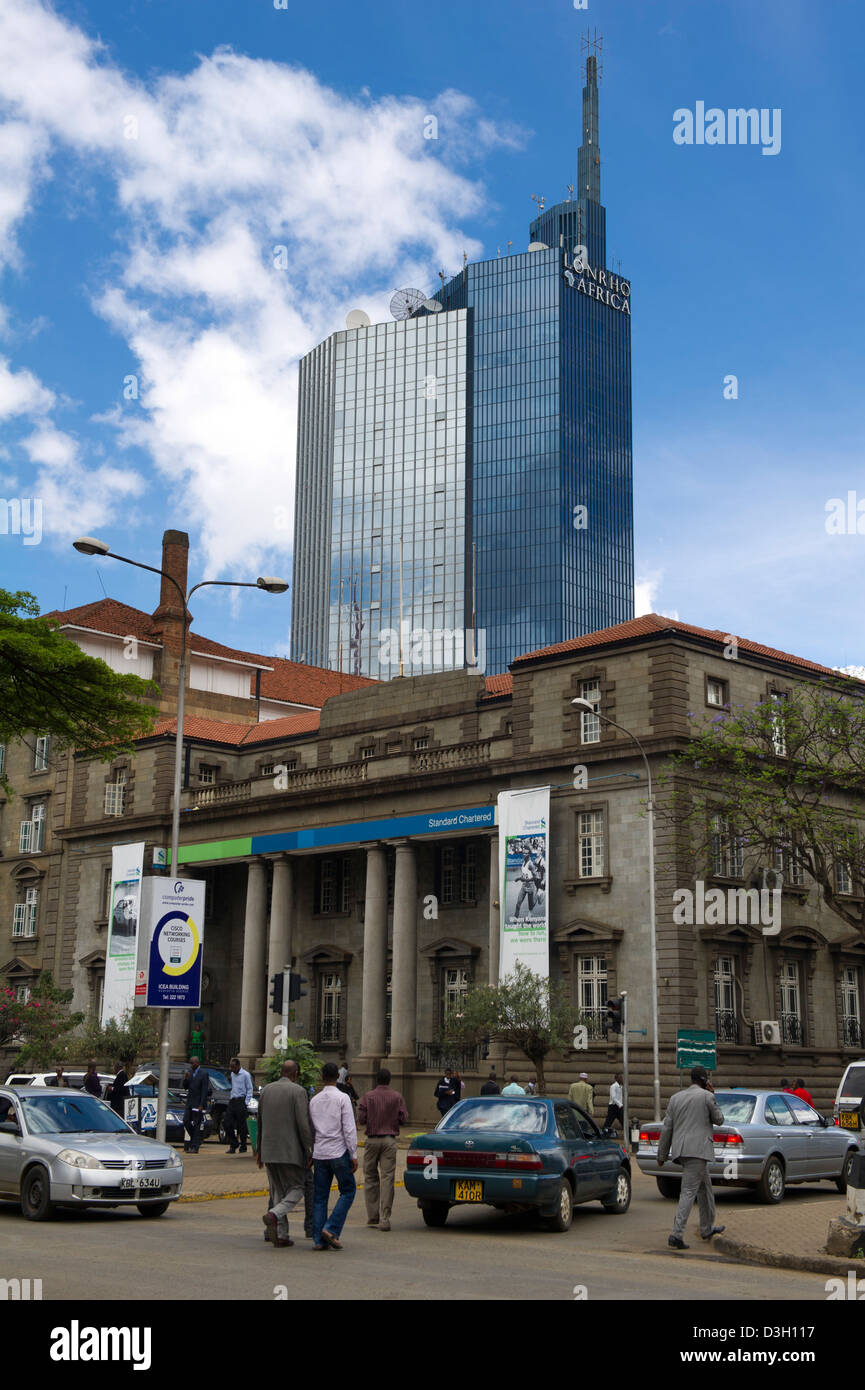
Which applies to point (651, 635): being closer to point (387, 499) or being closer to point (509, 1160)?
point (509, 1160)

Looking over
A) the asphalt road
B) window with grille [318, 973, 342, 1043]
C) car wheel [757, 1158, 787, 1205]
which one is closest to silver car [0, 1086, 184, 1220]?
the asphalt road

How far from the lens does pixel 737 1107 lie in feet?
71.2

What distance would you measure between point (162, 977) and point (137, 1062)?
2981cm

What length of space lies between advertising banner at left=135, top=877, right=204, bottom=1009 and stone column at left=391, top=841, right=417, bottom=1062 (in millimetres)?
21797

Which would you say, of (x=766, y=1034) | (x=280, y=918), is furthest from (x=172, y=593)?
(x=766, y=1034)

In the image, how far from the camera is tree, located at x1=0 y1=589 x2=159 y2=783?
99.2ft

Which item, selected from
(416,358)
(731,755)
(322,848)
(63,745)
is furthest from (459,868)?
(416,358)

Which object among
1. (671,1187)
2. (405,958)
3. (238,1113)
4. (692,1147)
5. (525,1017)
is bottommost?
(671,1187)

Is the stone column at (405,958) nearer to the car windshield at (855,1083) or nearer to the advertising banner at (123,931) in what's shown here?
the advertising banner at (123,931)

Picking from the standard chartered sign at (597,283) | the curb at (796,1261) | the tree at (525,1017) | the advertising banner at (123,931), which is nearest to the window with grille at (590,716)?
the tree at (525,1017)

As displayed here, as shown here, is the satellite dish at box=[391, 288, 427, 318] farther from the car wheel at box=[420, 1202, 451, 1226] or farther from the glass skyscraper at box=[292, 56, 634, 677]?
the car wheel at box=[420, 1202, 451, 1226]

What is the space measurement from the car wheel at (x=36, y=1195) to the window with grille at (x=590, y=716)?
2738 centimetres

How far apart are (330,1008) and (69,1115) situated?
3467 centimetres

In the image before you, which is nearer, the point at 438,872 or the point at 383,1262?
the point at 383,1262
